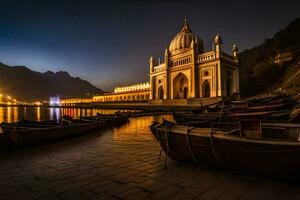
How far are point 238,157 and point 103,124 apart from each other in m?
11.4

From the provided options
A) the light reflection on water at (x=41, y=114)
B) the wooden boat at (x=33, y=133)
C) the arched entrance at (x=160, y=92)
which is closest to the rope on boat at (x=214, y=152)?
the wooden boat at (x=33, y=133)

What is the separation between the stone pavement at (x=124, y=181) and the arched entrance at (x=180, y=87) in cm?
4208

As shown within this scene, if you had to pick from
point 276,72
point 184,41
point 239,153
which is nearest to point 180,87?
point 184,41

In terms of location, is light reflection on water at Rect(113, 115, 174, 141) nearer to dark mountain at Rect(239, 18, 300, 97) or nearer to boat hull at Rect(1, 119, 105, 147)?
boat hull at Rect(1, 119, 105, 147)

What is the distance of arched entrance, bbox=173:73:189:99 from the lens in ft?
156

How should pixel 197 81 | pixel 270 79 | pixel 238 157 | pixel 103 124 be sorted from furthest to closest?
pixel 270 79 < pixel 197 81 < pixel 103 124 < pixel 238 157

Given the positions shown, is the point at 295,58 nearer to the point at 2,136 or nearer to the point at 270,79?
the point at 270,79

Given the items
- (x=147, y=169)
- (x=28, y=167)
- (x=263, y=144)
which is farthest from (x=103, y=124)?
(x=263, y=144)

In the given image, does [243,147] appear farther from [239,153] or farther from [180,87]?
[180,87]

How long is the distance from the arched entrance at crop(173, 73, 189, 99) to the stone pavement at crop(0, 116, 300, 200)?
4208cm

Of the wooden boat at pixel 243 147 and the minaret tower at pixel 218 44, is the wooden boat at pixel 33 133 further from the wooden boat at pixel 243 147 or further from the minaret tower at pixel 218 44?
the minaret tower at pixel 218 44

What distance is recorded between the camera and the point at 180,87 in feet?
160

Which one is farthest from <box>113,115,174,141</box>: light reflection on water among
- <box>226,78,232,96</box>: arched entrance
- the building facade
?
the building facade

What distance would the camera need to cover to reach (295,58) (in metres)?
47.8
